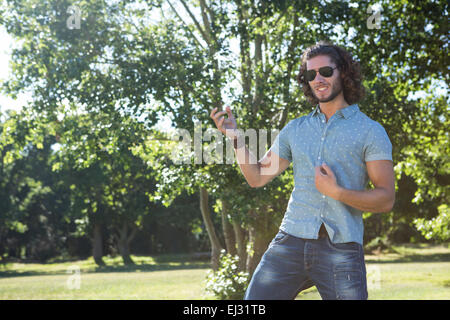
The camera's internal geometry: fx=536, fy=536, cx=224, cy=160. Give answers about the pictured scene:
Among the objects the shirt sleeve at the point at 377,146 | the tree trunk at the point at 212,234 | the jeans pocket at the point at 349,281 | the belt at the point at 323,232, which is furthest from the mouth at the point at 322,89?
the tree trunk at the point at 212,234

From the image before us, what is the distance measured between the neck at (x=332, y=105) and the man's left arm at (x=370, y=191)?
18.8 inches

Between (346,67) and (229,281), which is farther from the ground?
(346,67)

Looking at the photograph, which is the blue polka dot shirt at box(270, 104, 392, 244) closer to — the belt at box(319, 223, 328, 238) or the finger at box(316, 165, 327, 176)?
the belt at box(319, 223, 328, 238)

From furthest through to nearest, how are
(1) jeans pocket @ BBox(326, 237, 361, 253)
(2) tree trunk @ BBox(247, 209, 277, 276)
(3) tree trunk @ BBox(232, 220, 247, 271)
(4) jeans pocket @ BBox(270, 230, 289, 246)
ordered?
(3) tree trunk @ BBox(232, 220, 247, 271) → (2) tree trunk @ BBox(247, 209, 277, 276) → (4) jeans pocket @ BBox(270, 230, 289, 246) → (1) jeans pocket @ BBox(326, 237, 361, 253)

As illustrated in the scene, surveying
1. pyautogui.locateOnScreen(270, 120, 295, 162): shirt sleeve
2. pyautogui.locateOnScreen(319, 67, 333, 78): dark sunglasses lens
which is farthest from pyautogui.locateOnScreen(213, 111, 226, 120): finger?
pyautogui.locateOnScreen(319, 67, 333, 78): dark sunglasses lens

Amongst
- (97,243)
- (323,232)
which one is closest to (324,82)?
(323,232)

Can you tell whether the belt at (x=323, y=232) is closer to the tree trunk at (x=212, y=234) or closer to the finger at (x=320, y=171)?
the finger at (x=320, y=171)

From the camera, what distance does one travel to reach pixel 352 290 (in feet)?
8.57

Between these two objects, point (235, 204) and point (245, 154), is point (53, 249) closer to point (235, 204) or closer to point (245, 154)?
point (235, 204)

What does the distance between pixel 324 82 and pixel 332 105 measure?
0.15 meters

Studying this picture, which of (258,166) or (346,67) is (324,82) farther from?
(258,166)

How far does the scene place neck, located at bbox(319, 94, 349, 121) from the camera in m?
3.01

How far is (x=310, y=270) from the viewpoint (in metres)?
2.77
